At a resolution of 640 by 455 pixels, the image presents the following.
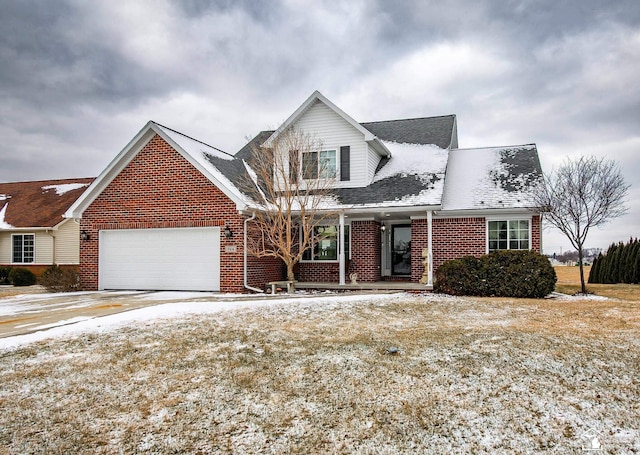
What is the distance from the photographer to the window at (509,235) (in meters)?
16.0

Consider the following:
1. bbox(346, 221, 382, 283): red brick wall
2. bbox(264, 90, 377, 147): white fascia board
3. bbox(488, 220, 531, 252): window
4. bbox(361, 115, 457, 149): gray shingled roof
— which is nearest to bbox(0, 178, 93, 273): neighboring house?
bbox(264, 90, 377, 147): white fascia board

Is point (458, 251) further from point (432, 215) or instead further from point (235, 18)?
point (235, 18)

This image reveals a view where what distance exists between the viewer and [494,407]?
5152mm

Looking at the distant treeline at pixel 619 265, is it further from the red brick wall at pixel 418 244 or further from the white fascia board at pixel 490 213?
the red brick wall at pixel 418 244

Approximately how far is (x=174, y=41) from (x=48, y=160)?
1619 cm

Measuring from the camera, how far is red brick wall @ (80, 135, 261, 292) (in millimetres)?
15258

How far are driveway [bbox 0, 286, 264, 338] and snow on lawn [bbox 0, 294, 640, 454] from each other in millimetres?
924

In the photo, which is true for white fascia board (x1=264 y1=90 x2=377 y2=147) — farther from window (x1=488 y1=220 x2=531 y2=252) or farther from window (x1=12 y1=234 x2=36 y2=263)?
window (x1=12 y1=234 x2=36 y2=263)

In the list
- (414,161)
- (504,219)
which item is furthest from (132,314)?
(414,161)

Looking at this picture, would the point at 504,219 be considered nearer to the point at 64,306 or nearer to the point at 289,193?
the point at 289,193

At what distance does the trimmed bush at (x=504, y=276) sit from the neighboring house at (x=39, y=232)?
18.3 metres

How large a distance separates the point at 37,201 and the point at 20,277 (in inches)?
224

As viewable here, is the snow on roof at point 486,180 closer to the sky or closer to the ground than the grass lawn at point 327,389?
closer to the sky

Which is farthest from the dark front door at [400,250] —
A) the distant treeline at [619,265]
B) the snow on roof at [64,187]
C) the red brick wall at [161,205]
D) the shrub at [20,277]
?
the snow on roof at [64,187]
